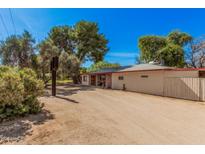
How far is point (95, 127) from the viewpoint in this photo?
4824 millimetres

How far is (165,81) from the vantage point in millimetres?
12586

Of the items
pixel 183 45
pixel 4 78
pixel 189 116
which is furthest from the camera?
pixel 183 45

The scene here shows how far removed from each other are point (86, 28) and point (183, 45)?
1811cm

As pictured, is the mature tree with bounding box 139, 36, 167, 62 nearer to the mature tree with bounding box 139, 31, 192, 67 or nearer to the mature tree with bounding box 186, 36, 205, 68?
the mature tree with bounding box 139, 31, 192, 67

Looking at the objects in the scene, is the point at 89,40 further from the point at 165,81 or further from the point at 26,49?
the point at 165,81

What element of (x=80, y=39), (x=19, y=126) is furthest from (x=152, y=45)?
(x=19, y=126)

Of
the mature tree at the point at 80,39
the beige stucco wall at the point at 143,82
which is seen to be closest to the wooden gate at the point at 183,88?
the beige stucco wall at the point at 143,82

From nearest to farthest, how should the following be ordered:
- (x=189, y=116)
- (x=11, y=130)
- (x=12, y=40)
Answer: (x=11, y=130) → (x=189, y=116) → (x=12, y=40)

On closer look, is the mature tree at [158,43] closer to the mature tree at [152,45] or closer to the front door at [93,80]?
the mature tree at [152,45]
